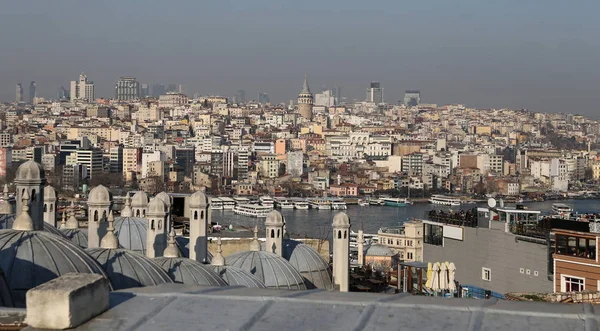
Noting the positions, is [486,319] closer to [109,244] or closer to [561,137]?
[109,244]

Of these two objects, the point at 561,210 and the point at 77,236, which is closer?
the point at 77,236

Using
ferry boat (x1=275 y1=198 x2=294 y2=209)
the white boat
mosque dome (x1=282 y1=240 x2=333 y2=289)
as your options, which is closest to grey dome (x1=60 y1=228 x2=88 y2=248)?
mosque dome (x1=282 y1=240 x2=333 y2=289)

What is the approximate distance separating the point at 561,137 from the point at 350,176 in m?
25.0

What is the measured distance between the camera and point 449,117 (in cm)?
5806

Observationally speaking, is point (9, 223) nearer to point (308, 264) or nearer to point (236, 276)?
point (236, 276)

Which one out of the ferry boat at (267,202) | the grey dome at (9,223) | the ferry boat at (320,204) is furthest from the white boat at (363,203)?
the grey dome at (9,223)

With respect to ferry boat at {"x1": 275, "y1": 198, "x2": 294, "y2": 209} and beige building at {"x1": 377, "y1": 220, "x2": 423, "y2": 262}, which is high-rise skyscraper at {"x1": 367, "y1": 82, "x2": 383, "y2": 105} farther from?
beige building at {"x1": 377, "y1": 220, "x2": 423, "y2": 262}

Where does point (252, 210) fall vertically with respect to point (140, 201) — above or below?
below

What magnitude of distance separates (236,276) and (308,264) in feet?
3.49

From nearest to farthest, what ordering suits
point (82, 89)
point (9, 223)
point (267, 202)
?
point (9, 223), point (267, 202), point (82, 89)

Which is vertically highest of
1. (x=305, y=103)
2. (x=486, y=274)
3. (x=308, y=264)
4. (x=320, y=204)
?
(x=305, y=103)

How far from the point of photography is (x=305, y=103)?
52938mm

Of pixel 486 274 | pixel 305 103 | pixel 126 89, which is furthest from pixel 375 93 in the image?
pixel 486 274

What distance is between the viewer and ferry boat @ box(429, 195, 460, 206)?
28031 mm
